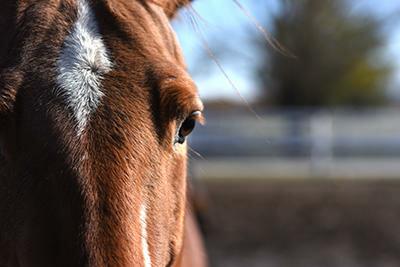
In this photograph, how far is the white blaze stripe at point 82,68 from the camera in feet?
6.05

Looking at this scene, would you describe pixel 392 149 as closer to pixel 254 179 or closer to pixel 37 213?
pixel 254 179

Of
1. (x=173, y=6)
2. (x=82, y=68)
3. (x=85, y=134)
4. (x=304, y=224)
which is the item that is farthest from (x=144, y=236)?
(x=304, y=224)

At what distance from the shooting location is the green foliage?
63.6ft

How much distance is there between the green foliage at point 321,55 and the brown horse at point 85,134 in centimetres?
1665

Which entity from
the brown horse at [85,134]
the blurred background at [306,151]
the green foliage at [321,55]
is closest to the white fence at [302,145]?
the blurred background at [306,151]

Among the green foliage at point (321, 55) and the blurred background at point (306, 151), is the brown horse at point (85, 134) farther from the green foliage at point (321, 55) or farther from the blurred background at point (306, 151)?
the green foliage at point (321, 55)

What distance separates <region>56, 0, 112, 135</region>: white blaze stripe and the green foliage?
1669 cm

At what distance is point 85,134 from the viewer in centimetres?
182

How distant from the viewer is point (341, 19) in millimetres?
19453

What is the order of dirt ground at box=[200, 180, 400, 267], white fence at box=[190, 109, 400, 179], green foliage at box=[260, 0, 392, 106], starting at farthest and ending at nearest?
green foliage at box=[260, 0, 392, 106]
white fence at box=[190, 109, 400, 179]
dirt ground at box=[200, 180, 400, 267]

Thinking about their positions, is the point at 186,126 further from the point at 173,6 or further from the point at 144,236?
the point at 173,6

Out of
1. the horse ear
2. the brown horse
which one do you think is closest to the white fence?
the horse ear

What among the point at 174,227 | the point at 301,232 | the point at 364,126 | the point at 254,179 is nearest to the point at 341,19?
the point at 364,126

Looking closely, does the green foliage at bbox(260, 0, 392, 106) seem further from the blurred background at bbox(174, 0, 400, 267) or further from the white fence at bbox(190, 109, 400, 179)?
the white fence at bbox(190, 109, 400, 179)
